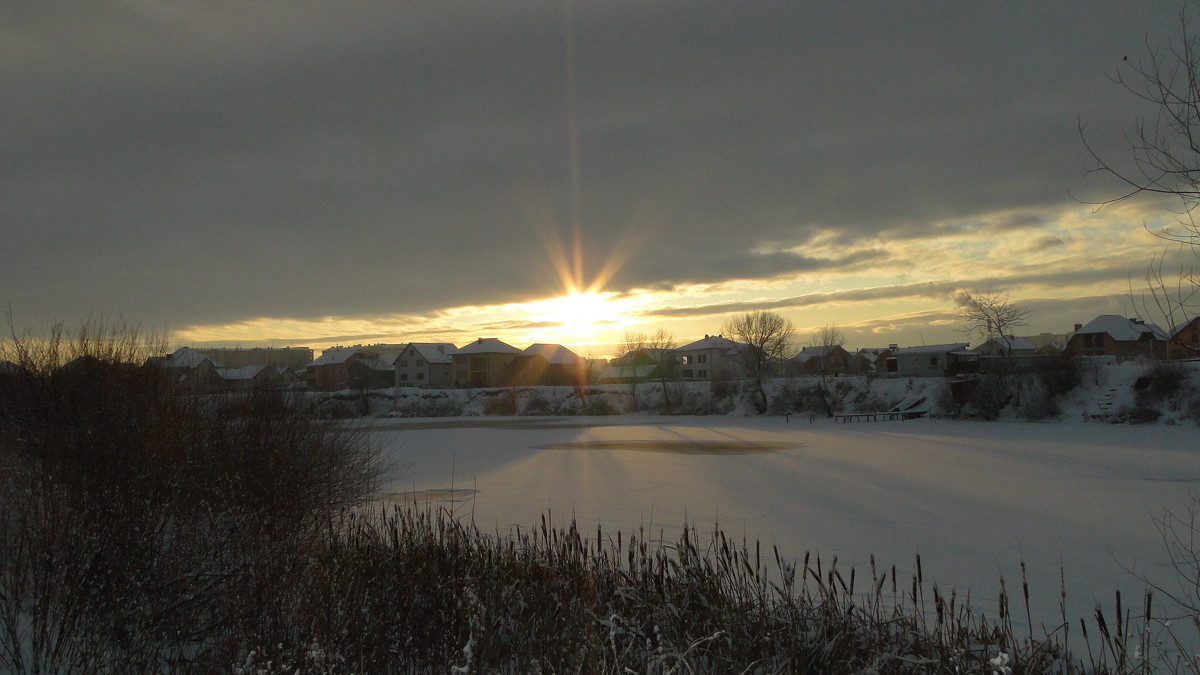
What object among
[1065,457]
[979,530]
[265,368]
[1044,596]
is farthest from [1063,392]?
[265,368]

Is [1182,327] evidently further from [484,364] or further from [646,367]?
[646,367]

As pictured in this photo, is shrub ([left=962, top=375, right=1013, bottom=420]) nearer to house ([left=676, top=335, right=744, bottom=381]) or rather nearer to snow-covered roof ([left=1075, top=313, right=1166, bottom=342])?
snow-covered roof ([left=1075, top=313, right=1166, bottom=342])

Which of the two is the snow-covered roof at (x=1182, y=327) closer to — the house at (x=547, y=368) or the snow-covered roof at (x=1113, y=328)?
the snow-covered roof at (x=1113, y=328)

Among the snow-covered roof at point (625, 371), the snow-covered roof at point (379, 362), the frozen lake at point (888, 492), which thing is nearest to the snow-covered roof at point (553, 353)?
the snow-covered roof at point (625, 371)

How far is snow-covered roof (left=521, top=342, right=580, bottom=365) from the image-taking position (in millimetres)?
104512

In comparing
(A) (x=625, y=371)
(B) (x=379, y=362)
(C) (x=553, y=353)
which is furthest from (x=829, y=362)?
(B) (x=379, y=362)

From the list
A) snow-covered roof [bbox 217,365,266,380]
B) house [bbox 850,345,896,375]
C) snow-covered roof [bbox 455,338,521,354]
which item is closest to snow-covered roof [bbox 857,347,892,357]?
house [bbox 850,345,896,375]

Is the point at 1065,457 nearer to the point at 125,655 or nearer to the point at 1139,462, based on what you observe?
the point at 1139,462

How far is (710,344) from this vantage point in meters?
123

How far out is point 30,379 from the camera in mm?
10211

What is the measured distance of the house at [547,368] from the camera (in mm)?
101438

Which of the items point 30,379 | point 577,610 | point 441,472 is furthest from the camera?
point 441,472

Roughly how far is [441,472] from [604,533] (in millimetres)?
14094

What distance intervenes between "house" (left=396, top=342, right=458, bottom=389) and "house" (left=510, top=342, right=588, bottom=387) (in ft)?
34.7
